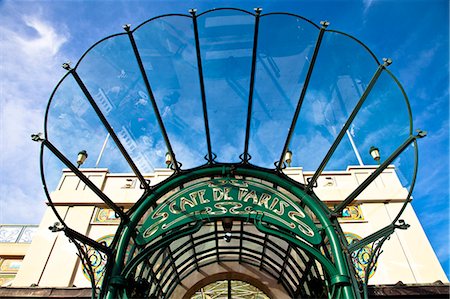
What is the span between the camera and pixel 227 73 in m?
4.28

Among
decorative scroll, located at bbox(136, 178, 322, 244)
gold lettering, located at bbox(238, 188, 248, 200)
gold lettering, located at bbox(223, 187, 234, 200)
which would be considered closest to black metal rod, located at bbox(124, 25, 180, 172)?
decorative scroll, located at bbox(136, 178, 322, 244)

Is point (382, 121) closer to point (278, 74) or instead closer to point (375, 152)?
point (375, 152)

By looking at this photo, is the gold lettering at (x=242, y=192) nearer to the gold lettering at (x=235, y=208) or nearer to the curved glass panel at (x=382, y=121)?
the gold lettering at (x=235, y=208)

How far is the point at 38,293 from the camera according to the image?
225 inches

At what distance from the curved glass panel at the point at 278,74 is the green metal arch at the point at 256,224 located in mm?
448

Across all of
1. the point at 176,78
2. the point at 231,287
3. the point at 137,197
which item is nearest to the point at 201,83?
the point at 176,78

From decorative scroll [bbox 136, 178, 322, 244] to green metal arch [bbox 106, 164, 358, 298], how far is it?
160mm

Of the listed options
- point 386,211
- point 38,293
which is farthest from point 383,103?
point 38,293

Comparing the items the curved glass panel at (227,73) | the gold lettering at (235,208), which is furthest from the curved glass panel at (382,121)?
the gold lettering at (235,208)

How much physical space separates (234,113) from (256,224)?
177 cm

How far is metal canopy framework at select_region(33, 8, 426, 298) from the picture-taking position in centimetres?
368

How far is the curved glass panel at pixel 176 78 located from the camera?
3.96 metres

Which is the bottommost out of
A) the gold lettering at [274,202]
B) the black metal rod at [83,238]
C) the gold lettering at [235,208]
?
the black metal rod at [83,238]

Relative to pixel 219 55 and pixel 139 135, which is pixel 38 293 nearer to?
pixel 139 135
